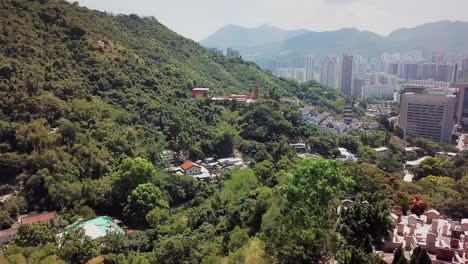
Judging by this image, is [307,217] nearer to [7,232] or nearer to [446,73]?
[7,232]

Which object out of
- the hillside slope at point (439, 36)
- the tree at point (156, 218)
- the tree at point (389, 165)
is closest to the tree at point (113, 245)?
the tree at point (156, 218)

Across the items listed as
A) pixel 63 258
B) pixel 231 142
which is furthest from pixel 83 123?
pixel 63 258

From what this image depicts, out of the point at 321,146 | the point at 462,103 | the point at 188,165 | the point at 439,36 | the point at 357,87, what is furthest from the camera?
the point at 439,36

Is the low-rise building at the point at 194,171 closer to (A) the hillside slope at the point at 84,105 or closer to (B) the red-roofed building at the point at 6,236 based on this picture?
(A) the hillside slope at the point at 84,105

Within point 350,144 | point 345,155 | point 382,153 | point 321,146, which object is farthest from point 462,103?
point 321,146

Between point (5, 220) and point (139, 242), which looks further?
point (5, 220)

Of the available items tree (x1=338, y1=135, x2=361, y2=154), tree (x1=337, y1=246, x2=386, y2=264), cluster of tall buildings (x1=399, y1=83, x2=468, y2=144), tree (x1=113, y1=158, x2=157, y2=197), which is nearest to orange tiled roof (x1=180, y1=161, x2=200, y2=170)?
tree (x1=113, y1=158, x2=157, y2=197)
